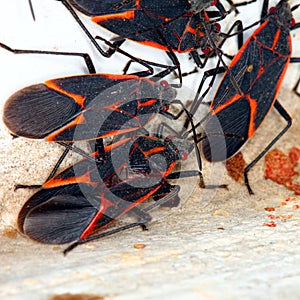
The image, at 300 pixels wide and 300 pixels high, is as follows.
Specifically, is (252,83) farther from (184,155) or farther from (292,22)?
(184,155)

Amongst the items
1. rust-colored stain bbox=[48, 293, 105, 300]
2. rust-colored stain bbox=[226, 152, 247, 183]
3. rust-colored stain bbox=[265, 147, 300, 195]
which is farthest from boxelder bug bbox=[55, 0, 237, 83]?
rust-colored stain bbox=[48, 293, 105, 300]

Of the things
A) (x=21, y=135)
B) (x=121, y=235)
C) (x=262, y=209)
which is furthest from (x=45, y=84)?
(x=262, y=209)

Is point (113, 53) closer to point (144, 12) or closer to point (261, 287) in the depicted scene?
point (144, 12)

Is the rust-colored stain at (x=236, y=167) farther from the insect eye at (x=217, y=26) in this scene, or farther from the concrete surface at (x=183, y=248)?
the insect eye at (x=217, y=26)

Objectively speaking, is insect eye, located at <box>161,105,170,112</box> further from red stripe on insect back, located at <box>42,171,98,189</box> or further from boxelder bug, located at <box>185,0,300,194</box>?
red stripe on insect back, located at <box>42,171,98,189</box>

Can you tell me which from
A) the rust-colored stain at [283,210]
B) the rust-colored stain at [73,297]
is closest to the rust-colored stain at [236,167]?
the rust-colored stain at [283,210]

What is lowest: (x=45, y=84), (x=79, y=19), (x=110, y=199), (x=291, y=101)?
(x=110, y=199)
